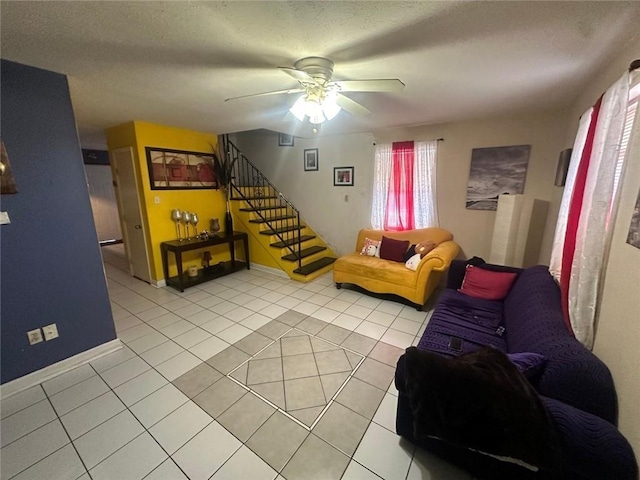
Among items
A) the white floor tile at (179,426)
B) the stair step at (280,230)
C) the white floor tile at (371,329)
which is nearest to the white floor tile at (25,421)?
the white floor tile at (179,426)

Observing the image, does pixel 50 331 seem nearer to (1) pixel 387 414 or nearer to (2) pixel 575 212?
(1) pixel 387 414

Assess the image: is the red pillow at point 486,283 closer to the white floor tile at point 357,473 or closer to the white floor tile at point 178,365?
the white floor tile at point 357,473

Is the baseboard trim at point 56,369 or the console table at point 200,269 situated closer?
the baseboard trim at point 56,369

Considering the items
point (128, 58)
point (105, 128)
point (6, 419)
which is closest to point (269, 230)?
point (105, 128)

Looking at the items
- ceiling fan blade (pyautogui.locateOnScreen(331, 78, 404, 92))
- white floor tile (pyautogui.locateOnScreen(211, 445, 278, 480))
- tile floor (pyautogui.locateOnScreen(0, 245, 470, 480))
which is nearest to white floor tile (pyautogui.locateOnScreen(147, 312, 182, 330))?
tile floor (pyautogui.locateOnScreen(0, 245, 470, 480))

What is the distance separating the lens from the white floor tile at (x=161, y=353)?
7.38 ft

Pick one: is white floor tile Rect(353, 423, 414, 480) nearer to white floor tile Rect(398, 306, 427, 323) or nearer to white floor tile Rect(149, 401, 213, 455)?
white floor tile Rect(149, 401, 213, 455)

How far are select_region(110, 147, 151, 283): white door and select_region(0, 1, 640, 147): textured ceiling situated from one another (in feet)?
4.06

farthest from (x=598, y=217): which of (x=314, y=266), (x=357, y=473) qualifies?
(x=314, y=266)

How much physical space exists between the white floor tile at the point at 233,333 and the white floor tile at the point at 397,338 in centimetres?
143

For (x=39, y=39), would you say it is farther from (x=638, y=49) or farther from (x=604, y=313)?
(x=604, y=313)

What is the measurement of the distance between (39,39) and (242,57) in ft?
3.71

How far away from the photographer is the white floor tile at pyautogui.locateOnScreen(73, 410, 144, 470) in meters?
1.46

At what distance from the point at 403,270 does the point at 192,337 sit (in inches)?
97.9
